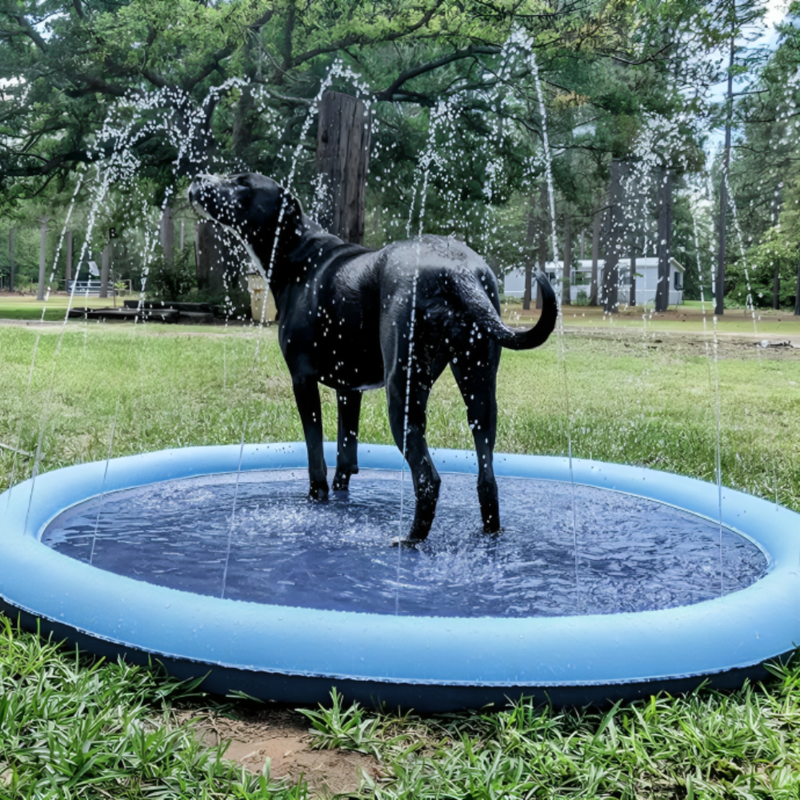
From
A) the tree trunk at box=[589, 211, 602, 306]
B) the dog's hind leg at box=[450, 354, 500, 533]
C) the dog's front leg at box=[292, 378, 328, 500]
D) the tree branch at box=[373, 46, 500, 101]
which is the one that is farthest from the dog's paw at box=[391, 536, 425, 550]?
the tree trunk at box=[589, 211, 602, 306]

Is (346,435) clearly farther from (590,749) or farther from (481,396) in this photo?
(590,749)

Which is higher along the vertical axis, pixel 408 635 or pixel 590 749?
pixel 408 635

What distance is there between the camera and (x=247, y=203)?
365 centimetres

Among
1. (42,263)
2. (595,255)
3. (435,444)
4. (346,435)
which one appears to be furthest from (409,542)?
(42,263)

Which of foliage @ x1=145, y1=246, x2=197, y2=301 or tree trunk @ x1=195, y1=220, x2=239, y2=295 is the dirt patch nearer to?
tree trunk @ x1=195, y1=220, x2=239, y2=295

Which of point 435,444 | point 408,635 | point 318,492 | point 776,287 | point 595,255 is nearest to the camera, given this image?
point 408,635

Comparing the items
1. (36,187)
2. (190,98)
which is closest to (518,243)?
(190,98)

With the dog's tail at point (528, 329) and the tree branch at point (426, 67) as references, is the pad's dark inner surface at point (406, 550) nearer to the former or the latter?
the dog's tail at point (528, 329)

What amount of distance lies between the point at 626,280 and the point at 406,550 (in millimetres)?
31074

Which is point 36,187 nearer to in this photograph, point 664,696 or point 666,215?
point 666,215

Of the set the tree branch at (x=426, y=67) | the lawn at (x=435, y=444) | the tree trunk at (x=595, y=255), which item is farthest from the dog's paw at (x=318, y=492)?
the tree trunk at (x=595, y=255)

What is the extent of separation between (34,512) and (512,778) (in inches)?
99.2

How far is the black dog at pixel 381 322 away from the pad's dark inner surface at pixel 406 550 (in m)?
0.25

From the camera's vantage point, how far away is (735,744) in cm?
205
